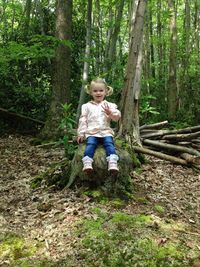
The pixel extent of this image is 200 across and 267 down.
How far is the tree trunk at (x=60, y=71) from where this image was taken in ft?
32.3

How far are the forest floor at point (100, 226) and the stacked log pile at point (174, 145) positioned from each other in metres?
1.19

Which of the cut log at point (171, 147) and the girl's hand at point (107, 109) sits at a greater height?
the girl's hand at point (107, 109)

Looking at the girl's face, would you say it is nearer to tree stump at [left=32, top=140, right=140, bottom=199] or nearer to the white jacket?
the white jacket

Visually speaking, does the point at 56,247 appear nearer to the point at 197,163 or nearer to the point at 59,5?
the point at 197,163

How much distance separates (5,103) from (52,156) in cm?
415

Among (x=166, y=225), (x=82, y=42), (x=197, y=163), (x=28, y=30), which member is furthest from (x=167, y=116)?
(x=166, y=225)

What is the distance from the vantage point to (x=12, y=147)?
30.9 feet

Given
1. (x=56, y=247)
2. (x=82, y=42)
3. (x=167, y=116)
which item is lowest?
(x=56, y=247)

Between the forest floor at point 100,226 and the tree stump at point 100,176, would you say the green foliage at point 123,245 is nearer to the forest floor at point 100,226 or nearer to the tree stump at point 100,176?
the forest floor at point 100,226

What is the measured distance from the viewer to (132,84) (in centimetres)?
652

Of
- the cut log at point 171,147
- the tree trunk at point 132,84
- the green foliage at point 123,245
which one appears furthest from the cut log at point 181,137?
the green foliage at point 123,245

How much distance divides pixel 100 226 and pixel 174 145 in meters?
4.30

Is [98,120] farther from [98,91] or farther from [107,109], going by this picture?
[98,91]

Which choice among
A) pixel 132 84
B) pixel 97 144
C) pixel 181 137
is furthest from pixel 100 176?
pixel 181 137
